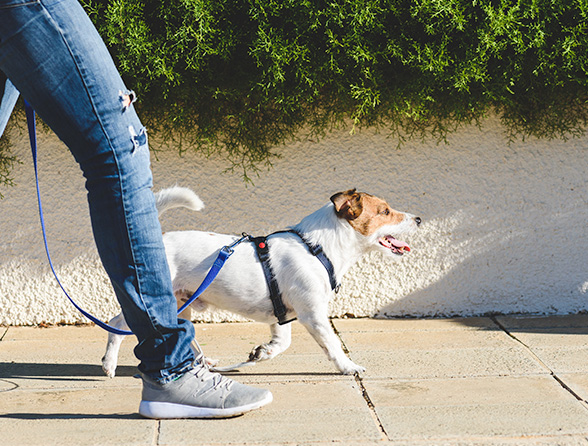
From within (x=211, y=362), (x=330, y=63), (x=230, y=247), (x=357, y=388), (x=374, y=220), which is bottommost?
(x=211, y=362)

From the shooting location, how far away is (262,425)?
2.63 metres

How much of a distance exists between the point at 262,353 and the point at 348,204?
3.08 ft

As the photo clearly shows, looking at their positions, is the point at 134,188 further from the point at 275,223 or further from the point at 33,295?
the point at 33,295

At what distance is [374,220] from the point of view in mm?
3775

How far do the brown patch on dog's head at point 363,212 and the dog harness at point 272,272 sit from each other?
0.25m

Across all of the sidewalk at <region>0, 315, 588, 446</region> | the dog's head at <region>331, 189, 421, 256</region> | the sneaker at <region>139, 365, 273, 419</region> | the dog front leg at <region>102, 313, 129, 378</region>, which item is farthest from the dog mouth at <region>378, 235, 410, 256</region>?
the dog front leg at <region>102, 313, 129, 378</region>

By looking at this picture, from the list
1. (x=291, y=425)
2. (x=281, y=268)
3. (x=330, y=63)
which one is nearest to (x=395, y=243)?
(x=281, y=268)

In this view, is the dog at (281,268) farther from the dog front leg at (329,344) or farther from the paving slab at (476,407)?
the paving slab at (476,407)

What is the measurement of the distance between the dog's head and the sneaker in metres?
1.34

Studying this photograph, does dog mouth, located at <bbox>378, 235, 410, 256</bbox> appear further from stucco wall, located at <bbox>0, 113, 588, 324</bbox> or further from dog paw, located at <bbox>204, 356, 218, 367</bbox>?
dog paw, located at <bbox>204, 356, 218, 367</bbox>

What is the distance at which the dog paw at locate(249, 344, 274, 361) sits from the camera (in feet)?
12.0

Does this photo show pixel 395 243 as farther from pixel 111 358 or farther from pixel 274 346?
pixel 111 358

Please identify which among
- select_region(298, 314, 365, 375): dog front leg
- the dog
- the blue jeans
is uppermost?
the blue jeans

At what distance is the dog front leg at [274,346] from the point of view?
3.66 metres
